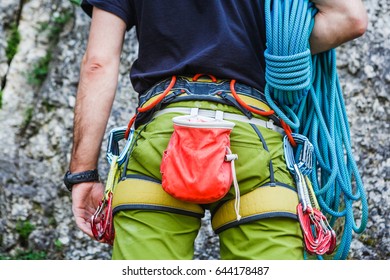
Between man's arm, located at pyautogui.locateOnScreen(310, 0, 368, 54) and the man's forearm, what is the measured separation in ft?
2.58

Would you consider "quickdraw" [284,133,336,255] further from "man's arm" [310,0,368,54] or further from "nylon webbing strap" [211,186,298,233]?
"man's arm" [310,0,368,54]

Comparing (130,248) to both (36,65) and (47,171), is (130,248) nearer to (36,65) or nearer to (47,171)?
(47,171)

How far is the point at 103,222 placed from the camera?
2.27 meters

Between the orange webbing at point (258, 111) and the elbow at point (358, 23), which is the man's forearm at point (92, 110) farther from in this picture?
the elbow at point (358, 23)

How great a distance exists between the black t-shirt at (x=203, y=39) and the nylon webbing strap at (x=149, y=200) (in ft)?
1.35

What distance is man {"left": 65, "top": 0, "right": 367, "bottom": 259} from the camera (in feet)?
6.70

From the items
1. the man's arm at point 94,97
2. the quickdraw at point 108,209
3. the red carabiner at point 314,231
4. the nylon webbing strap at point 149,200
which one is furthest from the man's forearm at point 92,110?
the red carabiner at point 314,231

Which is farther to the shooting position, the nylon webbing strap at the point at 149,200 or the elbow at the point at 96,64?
the elbow at the point at 96,64

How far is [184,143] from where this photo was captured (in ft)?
6.50

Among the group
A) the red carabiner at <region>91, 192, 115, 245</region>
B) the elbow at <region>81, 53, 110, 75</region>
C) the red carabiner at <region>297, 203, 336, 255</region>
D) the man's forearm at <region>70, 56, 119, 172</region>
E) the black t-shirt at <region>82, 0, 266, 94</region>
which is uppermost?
the black t-shirt at <region>82, 0, 266, 94</region>

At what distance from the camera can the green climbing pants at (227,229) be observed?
2018 mm

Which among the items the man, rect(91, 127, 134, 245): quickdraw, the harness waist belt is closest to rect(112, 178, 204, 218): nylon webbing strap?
the man
